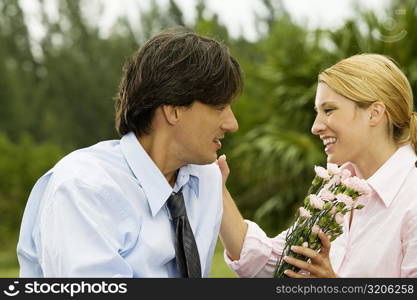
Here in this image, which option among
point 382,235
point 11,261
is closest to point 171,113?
point 382,235

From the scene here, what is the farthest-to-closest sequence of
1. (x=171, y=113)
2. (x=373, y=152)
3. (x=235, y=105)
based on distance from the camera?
(x=235, y=105), (x=373, y=152), (x=171, y=113)

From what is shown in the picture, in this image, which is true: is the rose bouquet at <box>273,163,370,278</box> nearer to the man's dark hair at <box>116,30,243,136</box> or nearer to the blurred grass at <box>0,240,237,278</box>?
the man's dark hair at <box>116,30,243,136</box>

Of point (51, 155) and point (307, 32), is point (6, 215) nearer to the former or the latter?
point (51, 155)

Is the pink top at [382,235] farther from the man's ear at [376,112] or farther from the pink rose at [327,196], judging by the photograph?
the pink rose at [327,196]

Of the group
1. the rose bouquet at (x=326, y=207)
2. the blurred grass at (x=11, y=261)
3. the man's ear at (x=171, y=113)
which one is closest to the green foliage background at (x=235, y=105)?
the blurred grass at (x=11, y=261)

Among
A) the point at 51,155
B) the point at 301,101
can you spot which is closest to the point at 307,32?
the point at 301,101

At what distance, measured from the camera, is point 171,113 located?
257 centimetres

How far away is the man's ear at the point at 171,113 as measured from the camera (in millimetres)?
2553

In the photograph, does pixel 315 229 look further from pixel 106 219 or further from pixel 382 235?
pixel 106 219

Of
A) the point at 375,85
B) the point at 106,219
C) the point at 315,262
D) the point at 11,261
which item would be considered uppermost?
the point at 375,85

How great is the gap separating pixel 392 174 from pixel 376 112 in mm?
245

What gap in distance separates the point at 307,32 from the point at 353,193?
10264 millimetres

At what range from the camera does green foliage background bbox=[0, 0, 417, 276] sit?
10945mm

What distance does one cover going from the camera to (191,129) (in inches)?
102
